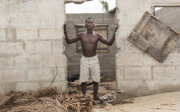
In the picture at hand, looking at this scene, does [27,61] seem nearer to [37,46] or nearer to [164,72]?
[37,46]

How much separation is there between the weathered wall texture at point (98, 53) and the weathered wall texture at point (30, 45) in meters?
4.13

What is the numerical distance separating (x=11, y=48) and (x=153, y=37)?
290cm

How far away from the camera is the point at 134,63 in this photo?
4352 mm

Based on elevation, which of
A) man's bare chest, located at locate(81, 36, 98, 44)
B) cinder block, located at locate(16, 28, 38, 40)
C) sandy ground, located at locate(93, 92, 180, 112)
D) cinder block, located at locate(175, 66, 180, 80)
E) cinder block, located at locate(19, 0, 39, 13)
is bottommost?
sandy ground, located at locate(93, 92, 180, 112)

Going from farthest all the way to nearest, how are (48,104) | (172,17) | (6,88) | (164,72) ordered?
(172,17) < (164,72) < (6,88) < (48,104)

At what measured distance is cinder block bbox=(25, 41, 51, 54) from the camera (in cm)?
417

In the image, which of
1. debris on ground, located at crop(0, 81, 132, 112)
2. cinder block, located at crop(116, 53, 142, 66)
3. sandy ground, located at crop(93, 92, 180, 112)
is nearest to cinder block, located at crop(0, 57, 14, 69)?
debris on ground, located at crop(0, 81, 132, 112)

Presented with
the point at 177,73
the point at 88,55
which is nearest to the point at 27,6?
the point at 88,55


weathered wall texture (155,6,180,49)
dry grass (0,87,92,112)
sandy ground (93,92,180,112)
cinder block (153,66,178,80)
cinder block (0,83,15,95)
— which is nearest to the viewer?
dry grass (0,87,92,112)

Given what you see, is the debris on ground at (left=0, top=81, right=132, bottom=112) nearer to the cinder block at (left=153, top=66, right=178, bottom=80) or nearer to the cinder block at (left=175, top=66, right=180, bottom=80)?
the cinder block at (left=153, top=66, right=178, bottom=80)

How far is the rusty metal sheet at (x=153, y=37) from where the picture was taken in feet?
14.2

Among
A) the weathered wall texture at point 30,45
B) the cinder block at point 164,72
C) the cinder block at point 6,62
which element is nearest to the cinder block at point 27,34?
the weathered wall texture at point 30,45

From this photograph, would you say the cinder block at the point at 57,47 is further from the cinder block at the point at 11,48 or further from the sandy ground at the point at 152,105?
the sandy ground at the point at 152,105

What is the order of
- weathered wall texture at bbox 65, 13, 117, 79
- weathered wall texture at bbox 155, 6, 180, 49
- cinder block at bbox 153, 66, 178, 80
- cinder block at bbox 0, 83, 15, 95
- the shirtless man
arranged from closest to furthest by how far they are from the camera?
1. cinder block at bbox 0, 83, 15, 95
2. the shirtless man
3. cinder block at bbox 153, 66, 178, 80
4. weathered wall texture at bbox 155, 6, 180, 49
5. weathered wall texture at bbox 65, 13, 117, 79
